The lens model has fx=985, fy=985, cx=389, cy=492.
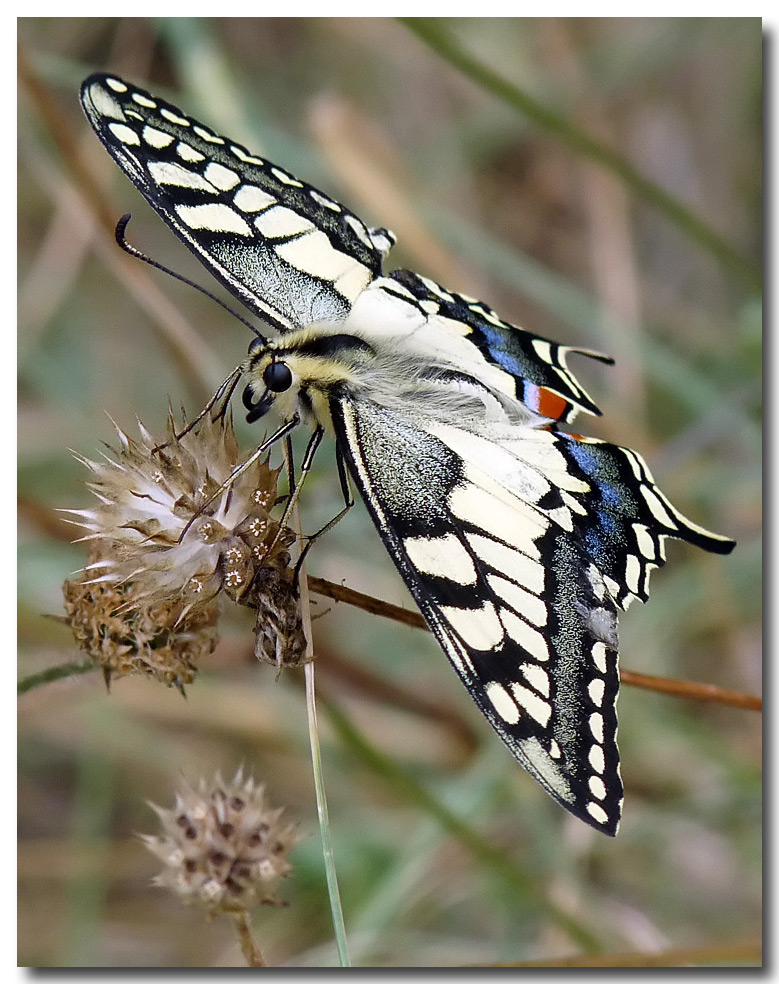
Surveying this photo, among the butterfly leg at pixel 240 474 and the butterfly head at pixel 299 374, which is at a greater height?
the butterfly head at pixel 299 374

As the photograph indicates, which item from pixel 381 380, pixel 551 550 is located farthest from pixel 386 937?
pixel 381 380

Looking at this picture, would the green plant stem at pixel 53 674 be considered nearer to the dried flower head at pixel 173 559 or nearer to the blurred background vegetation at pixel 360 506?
the dried flower head at pixel 173 559

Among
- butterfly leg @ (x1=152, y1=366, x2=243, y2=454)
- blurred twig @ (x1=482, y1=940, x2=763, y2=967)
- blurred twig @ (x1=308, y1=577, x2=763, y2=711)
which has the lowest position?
blurred twig @ (x1=482, y1=940, x2=763, y2=967)

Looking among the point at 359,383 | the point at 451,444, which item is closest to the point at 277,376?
the point at 359,383

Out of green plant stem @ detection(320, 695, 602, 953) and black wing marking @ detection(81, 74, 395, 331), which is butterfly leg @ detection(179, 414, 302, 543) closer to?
black wing marking @ detection(81, 74, 395, 331)

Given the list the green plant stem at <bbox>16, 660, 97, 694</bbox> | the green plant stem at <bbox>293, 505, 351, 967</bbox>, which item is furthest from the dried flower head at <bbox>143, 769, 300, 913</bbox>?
the green plant stem at <bbox>16, 660, 97, 694</bbox>

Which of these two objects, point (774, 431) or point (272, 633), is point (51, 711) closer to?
point (272, 633)

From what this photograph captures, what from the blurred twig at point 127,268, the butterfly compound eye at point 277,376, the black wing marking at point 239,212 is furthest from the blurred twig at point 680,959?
the blurred twig at point 127,268
